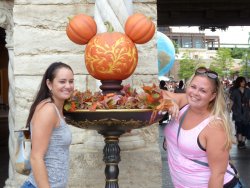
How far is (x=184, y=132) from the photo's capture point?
298cm

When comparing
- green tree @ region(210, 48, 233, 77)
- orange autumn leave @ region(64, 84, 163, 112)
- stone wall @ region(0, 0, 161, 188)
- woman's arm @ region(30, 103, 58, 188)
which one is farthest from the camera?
green tree @ region(210, 48, 233, 77)

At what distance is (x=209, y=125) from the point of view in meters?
2.88

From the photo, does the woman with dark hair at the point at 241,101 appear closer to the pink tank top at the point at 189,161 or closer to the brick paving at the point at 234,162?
the brick paving at the point at 234,162

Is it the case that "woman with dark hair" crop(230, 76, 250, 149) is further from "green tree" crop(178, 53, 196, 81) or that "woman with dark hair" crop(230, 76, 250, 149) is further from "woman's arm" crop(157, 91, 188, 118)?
"green tree" crop(178, 53, 196, 81)

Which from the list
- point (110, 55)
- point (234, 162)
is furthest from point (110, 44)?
point (234, 162)

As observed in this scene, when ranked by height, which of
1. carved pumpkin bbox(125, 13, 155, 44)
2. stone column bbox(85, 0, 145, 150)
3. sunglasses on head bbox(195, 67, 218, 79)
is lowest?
sunglasses on head bbox(195, 67, 218, 79)

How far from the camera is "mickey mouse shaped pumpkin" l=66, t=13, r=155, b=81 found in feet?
11.6

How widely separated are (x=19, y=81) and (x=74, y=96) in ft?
5.82

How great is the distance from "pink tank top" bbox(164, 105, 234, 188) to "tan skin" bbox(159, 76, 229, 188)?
0.15 ft

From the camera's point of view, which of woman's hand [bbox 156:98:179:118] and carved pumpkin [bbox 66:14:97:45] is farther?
carved pumpkin [bbox 66:14:97:45]

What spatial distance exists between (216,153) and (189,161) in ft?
0.71

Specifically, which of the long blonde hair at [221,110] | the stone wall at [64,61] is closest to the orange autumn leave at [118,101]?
the long blonde hair at [221,110]

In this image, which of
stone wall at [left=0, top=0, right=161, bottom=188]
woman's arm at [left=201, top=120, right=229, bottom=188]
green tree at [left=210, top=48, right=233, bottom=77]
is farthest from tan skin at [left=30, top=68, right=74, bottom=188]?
green tree at [left=210, top=48, right=233, bottom=77]

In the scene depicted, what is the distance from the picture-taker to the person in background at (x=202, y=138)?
2826 millimetres
